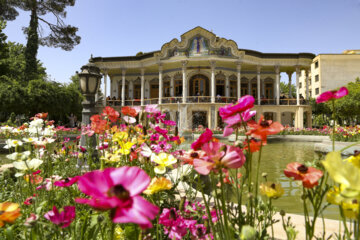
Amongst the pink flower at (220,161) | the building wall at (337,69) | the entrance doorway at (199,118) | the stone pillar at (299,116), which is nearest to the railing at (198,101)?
the stone pillar at (299,116)

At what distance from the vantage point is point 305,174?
779mm

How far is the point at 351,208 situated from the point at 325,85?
44.4 meters

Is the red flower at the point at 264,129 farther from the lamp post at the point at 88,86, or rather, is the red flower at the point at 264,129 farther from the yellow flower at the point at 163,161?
the lamp post at the point at 88,86

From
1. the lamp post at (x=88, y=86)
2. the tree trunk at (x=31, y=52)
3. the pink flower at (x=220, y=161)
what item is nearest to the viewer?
the pink flower at (x=220, y=161)

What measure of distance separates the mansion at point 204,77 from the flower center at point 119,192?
1899cm

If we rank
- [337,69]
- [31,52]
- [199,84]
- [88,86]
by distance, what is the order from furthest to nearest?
[337,69] < [199,84] < [31,52] < [88,86]

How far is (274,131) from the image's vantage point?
0.80 m

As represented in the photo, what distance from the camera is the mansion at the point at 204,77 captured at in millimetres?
20375

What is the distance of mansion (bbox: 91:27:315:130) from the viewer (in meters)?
20.4

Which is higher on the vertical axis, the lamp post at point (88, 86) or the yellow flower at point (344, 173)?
the lamp post at point (88, 86)

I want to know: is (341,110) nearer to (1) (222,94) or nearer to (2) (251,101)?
(1) (222,94)

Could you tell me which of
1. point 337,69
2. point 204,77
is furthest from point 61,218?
point 337,69

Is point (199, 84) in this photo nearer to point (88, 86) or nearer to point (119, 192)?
point (88, 86)

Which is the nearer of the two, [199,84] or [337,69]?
[199,84]
